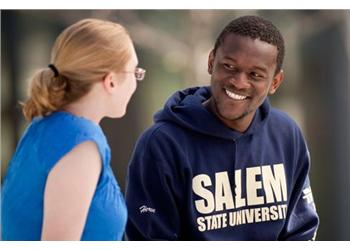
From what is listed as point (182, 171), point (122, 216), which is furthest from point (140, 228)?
point (122, 216)

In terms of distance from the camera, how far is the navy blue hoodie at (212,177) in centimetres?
209

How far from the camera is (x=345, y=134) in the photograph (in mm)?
2355

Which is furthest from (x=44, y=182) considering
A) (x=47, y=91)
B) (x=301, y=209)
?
(x=301, y=209)

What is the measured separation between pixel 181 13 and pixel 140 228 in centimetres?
78

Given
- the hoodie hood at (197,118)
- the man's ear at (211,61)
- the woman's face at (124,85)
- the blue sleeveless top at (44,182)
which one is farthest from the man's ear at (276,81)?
the blue sleeveless top at (44,182)

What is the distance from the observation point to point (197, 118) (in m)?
2.13

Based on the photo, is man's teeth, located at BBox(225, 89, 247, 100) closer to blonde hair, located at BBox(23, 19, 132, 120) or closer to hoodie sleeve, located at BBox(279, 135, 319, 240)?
hoodie sleeve, located at BBox(279, 135, 319, 240)

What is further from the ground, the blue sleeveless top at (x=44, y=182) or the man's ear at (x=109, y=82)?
the man's ear at (x=109, y=82)

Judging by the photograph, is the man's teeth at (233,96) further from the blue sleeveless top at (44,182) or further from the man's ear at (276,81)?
the blue sleeveless top at (44,182)

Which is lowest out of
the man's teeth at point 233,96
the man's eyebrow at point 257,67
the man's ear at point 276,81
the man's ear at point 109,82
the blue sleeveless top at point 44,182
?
the blue sleeveless top at point 44,182

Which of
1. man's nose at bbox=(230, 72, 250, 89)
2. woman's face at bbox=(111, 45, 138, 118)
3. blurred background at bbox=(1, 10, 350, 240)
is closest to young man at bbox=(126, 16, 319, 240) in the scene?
man's nose at bbox=(230, 72, 250, 89)

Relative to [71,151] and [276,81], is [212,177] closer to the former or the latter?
[276,81]

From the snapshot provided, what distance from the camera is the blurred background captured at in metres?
2.23

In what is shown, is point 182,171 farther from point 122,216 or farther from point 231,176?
point 122,216
